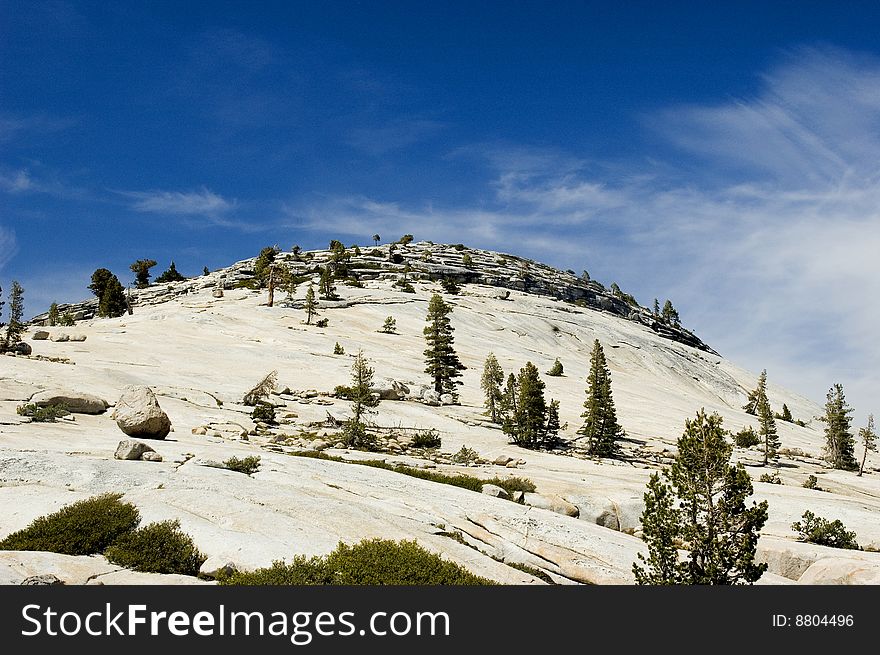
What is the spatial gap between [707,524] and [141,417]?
1097 inches

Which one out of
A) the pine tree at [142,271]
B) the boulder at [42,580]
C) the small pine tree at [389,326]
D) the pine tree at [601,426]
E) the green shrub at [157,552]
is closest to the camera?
the boulder at [42,580]

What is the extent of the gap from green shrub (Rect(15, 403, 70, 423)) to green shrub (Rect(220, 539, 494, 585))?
23.5 metres

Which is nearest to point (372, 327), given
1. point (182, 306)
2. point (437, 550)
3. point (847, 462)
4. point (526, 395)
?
point (182, 306)

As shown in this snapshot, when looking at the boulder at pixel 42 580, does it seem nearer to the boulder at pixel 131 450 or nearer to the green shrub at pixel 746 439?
the boulder at pixel 131 450

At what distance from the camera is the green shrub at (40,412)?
29545 mm

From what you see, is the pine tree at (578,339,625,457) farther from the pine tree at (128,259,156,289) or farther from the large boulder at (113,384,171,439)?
the pine tree at (128,259,156,289)

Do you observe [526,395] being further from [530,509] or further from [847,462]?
[847,462]

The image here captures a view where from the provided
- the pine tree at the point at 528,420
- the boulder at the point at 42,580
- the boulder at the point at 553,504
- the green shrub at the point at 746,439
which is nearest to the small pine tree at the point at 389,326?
the pine tree at the point at 528,420

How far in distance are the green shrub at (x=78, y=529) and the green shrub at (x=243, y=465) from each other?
7115mm

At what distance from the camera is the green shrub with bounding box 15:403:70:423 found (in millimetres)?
29545

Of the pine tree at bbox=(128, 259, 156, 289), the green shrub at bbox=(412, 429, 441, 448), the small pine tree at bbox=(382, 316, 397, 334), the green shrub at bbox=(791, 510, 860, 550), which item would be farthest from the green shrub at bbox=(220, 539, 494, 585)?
the pine tree at bbox=(128, 259, 156, 289)

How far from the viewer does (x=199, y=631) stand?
10914mm

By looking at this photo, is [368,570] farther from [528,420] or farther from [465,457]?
[528,420]

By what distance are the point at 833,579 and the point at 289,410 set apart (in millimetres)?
40217
